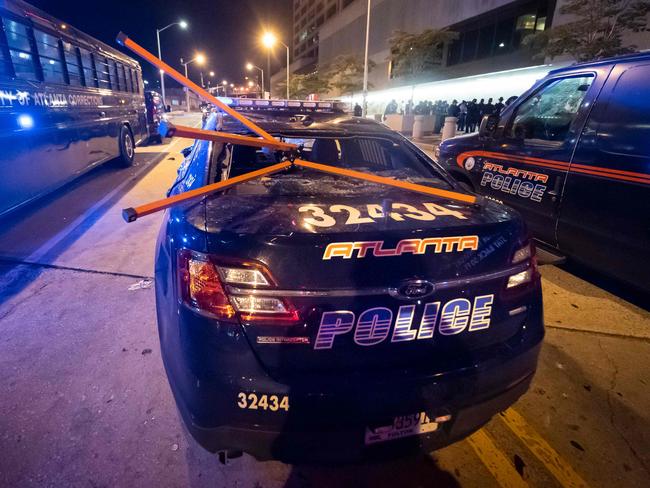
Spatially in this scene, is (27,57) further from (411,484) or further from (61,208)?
(411,484)

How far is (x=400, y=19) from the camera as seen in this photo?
123 feet

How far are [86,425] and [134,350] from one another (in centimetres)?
72

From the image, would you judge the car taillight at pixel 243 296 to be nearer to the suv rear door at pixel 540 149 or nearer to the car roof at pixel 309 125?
the car roof at pixel 309 125

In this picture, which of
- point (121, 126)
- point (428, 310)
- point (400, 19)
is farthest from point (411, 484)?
point (400, 19)

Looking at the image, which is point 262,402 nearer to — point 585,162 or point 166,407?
point 166,407

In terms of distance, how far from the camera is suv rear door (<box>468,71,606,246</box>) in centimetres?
379

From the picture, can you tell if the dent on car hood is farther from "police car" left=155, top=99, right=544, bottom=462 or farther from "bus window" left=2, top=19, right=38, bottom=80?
"bus window" left=2, top=19, right=38, bottom=80

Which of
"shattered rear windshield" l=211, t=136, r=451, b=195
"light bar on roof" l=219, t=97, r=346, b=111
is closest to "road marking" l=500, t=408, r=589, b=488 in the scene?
"shattered rear windshield" l=211, t=136, r=451, b=195

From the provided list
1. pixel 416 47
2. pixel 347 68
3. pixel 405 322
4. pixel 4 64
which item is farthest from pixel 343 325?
pixel 347 68

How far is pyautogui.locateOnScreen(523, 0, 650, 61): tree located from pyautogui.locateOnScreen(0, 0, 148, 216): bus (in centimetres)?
1357

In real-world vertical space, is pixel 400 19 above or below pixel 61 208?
above

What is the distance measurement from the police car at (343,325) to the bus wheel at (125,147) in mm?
9795

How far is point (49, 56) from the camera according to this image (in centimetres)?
655

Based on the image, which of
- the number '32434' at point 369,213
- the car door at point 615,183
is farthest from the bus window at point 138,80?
the number '32434' at point 369,213
